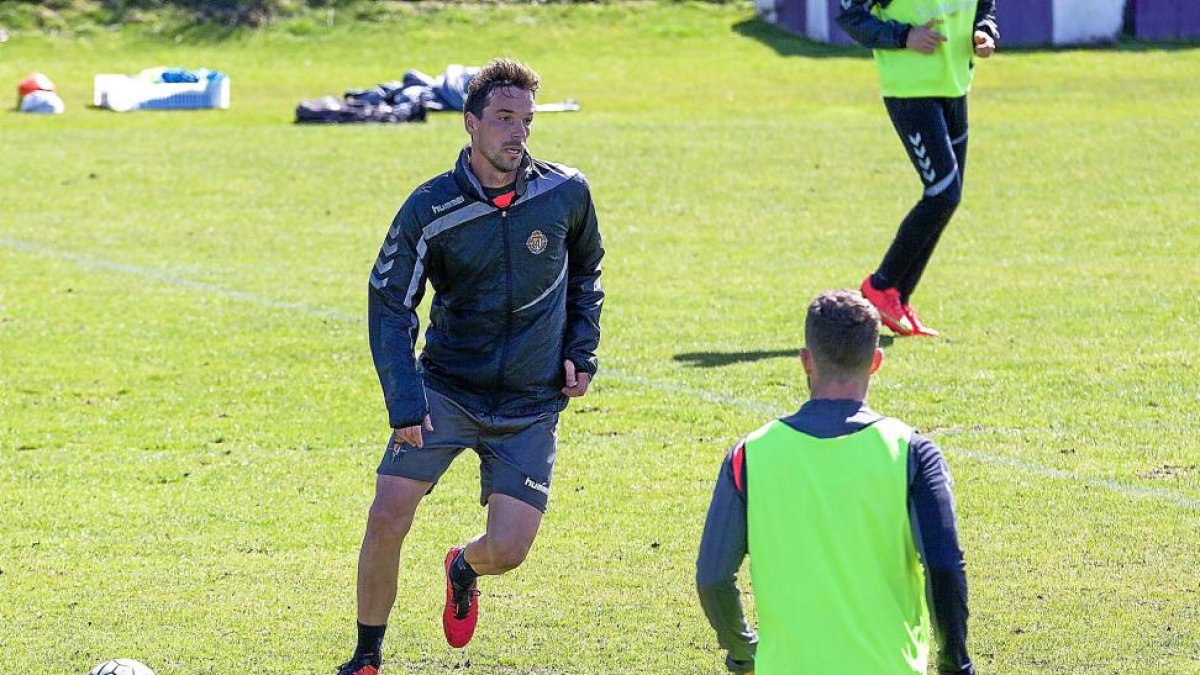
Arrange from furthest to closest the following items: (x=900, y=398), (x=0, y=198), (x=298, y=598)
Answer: (x=0, y=198), (x=900, y=398), (x=298, y=598)

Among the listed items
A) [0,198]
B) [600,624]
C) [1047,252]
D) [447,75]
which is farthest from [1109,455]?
[447,75]

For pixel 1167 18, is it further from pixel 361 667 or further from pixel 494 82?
pixel 361 667

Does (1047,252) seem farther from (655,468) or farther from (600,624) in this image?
(600,624)

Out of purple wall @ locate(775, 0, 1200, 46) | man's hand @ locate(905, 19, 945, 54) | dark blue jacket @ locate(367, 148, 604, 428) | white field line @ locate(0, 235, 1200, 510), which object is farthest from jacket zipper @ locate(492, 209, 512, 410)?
purple wall @ locate(775, 0, 1200, 46)

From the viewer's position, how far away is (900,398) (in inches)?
449

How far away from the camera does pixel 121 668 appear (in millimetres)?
6645

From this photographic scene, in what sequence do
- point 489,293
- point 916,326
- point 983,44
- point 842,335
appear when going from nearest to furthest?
1. point 842,335
2. point 489,293
3. point 983,44
4. point 916,326

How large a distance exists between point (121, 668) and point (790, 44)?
31.0m

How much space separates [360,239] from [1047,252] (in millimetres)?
6289

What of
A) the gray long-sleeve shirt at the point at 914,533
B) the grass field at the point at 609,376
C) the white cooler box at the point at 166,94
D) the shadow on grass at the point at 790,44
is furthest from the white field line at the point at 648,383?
the shadow on grass at the point at 790,44

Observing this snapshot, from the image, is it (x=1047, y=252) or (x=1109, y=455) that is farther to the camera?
(x=1047, y=252)

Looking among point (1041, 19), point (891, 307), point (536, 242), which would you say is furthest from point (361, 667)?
point (1041, 19)

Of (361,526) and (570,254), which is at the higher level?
(570,254)

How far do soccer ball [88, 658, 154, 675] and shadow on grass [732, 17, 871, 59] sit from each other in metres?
29.2
